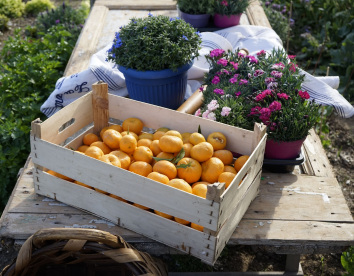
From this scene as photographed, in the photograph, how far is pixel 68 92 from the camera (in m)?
2.72

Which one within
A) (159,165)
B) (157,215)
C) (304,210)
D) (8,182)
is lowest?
(8,182)

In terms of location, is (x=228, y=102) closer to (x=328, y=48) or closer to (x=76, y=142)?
(x=76, y=142)

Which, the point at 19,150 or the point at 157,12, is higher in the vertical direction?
the point at 157,12

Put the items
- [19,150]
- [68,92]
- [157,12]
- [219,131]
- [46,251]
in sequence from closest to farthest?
[46,251] < [219,131] < [68,92] < [19,150] < [157,12]

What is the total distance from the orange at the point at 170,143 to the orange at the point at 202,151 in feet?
0.22

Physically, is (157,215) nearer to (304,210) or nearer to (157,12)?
(304,210)

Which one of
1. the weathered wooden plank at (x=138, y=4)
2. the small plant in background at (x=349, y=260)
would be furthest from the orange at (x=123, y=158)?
the weathered wooden plank at (x=138, y=4)

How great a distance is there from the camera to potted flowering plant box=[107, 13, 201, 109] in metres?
2.31

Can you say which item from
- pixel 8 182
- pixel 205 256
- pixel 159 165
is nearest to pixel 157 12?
pixel 8 182

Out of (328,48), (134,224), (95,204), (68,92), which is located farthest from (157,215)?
(328,48)

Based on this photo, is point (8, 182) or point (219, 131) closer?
point (219, 131)

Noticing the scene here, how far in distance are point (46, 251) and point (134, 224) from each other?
355mm

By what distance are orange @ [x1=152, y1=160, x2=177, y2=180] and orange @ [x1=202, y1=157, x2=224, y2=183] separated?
0.13m

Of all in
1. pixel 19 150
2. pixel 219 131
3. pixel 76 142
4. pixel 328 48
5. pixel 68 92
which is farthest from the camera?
pixel 328 48
